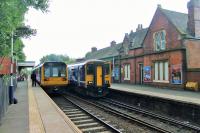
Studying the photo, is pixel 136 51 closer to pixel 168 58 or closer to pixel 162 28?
pixel 162 28

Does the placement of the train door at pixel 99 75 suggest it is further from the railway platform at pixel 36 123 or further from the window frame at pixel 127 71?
the window frame at pixel 127 71

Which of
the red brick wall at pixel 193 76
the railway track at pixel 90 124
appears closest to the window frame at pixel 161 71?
the red brick wall at pixel 193 76

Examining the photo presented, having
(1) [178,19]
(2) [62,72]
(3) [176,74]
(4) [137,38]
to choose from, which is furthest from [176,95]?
(4) [137,38]

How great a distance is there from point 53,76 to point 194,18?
13822mm

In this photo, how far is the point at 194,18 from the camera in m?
26.0

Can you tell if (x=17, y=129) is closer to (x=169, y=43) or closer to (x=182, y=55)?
(x=182, y=55)

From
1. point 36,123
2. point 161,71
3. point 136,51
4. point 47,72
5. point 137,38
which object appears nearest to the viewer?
point 36,123

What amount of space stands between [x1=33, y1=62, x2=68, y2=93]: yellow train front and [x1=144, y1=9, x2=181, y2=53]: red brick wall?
972cm

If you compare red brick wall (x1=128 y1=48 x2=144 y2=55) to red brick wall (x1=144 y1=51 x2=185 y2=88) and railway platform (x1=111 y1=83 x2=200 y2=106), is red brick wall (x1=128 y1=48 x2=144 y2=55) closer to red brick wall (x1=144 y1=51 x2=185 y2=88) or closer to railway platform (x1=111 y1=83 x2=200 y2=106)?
red brick wall (x1=144 y1=51 x2=185 y2=88)

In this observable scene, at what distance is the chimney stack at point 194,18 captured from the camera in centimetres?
2588

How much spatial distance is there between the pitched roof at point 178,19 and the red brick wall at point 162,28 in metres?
0.33

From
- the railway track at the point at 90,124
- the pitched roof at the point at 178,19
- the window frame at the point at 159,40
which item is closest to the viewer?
the railway track at the point at 90,124

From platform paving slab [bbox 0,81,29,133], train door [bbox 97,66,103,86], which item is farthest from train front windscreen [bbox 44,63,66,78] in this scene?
platform paving slab [bbox 0,81,29,133]

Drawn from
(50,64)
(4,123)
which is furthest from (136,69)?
(4,123)
